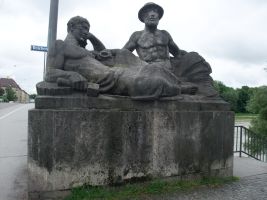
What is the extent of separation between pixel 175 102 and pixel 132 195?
1.59m

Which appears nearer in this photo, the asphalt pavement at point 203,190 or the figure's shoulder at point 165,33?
the asphalt pavement at point 203,190

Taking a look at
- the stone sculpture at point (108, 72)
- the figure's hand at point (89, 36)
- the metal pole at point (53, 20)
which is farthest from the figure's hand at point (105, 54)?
the metal pole at point (53, 20)

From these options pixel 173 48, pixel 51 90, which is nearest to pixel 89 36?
pixel 51 90

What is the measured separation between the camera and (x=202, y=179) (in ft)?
21.3

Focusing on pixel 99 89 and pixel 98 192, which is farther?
pixel 99 89

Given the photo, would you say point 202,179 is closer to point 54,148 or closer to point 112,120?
point 112,120

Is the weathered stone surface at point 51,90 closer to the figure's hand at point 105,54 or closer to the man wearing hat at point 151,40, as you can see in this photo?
the figure's hand at point 105,54

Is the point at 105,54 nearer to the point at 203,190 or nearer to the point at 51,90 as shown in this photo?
the point at 51,90

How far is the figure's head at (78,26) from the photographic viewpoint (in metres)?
6.42

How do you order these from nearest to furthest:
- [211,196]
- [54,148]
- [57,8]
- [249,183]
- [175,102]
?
[54,148], [211,196], [175,102], [249,183], [57,8]

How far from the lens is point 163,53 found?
297 inches

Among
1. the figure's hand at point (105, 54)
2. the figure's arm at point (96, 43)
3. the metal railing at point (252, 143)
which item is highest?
the figure's arm at point (96, 43)

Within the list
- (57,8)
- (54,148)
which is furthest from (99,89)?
(57,8)

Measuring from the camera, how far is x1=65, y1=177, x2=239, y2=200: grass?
539 cm
